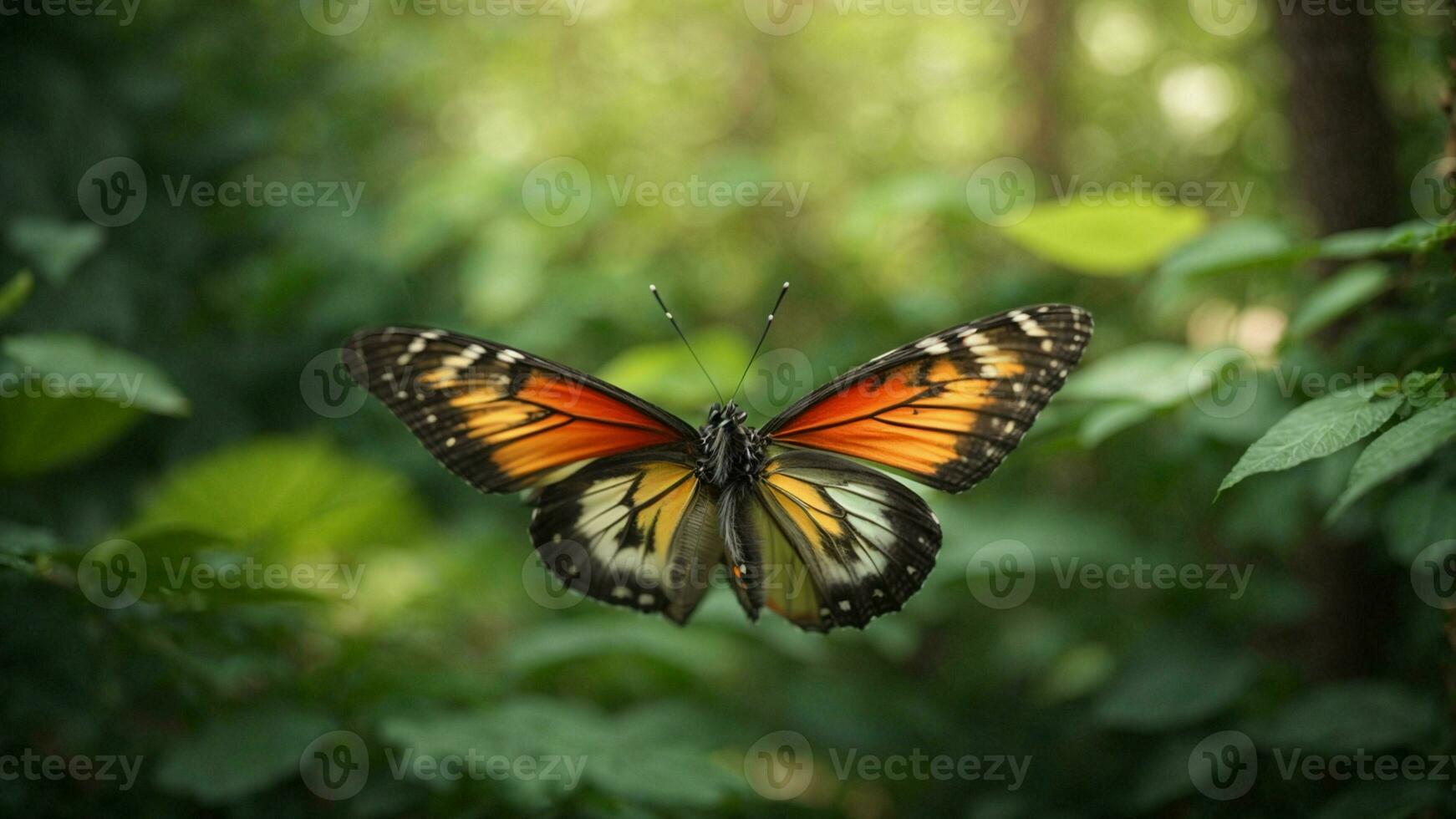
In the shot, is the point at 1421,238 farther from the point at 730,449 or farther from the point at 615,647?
the point at 615,647

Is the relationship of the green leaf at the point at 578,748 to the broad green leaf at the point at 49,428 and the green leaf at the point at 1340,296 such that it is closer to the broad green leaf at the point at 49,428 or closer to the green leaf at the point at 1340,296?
the broad green leaf at the point at 49,428

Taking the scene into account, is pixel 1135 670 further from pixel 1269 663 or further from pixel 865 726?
pixel 865 726

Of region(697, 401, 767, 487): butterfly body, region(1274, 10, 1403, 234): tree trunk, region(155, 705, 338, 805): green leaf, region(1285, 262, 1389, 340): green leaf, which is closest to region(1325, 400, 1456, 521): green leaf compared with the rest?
region(1285, 262, 1389, 340): green leaf

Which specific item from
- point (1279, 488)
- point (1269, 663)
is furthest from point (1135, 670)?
point (1279, 488)

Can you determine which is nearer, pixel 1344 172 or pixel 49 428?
pixel 49 428

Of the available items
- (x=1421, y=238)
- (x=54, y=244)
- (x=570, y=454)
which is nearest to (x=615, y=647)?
(x=570, y=454)

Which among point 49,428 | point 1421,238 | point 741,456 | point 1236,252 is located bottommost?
point 741,456

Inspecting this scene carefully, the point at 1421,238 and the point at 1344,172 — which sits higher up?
the point at 1344,172

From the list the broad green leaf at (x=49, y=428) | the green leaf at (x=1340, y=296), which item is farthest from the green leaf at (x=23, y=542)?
the green leaf at (x=1340, y=296)

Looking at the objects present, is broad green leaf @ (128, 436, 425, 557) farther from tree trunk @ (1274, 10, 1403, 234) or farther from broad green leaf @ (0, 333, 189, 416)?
tree trunk @ (1274, 10, 1403, 234)
